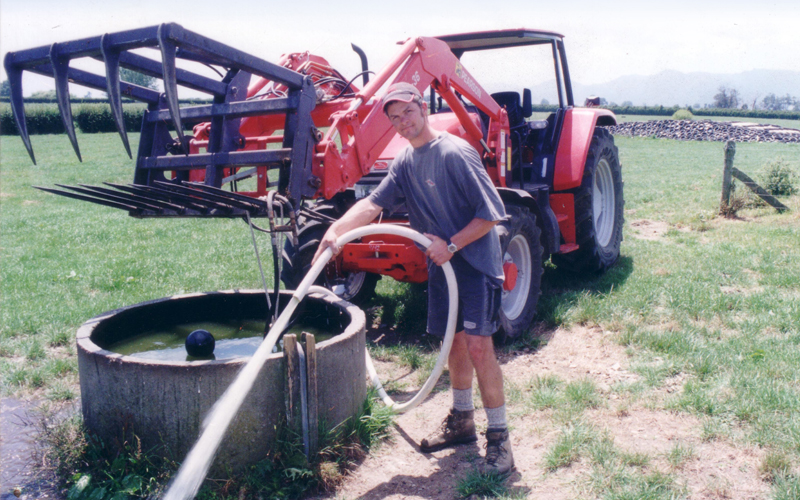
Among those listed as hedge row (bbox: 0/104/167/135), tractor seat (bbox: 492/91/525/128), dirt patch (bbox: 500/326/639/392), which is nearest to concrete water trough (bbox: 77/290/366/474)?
dirt patch (bbox: 500/326/639/392)

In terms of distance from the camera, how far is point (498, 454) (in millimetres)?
3422

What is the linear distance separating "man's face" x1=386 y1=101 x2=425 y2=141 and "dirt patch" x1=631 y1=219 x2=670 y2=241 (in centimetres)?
653

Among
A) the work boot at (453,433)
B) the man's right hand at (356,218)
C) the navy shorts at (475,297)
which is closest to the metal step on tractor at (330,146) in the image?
the man's right hand at (356,218)

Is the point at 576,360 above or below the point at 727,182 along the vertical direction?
below

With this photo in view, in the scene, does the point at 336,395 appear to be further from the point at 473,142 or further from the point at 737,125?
the point at 737,125

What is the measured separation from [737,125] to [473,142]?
36.5 metres

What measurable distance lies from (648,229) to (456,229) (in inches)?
283

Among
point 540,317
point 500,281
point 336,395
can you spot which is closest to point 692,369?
point 540,317

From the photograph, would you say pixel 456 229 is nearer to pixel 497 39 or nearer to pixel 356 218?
pixel 356 218

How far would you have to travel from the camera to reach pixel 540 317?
227 inches

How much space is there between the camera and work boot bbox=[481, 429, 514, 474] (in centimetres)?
338

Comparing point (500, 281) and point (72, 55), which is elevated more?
point (72, 55)

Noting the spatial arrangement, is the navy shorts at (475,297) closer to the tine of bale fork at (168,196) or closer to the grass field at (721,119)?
the tine of bale fork at (168,196)

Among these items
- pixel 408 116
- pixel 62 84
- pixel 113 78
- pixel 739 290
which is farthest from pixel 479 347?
pixel 739 290
